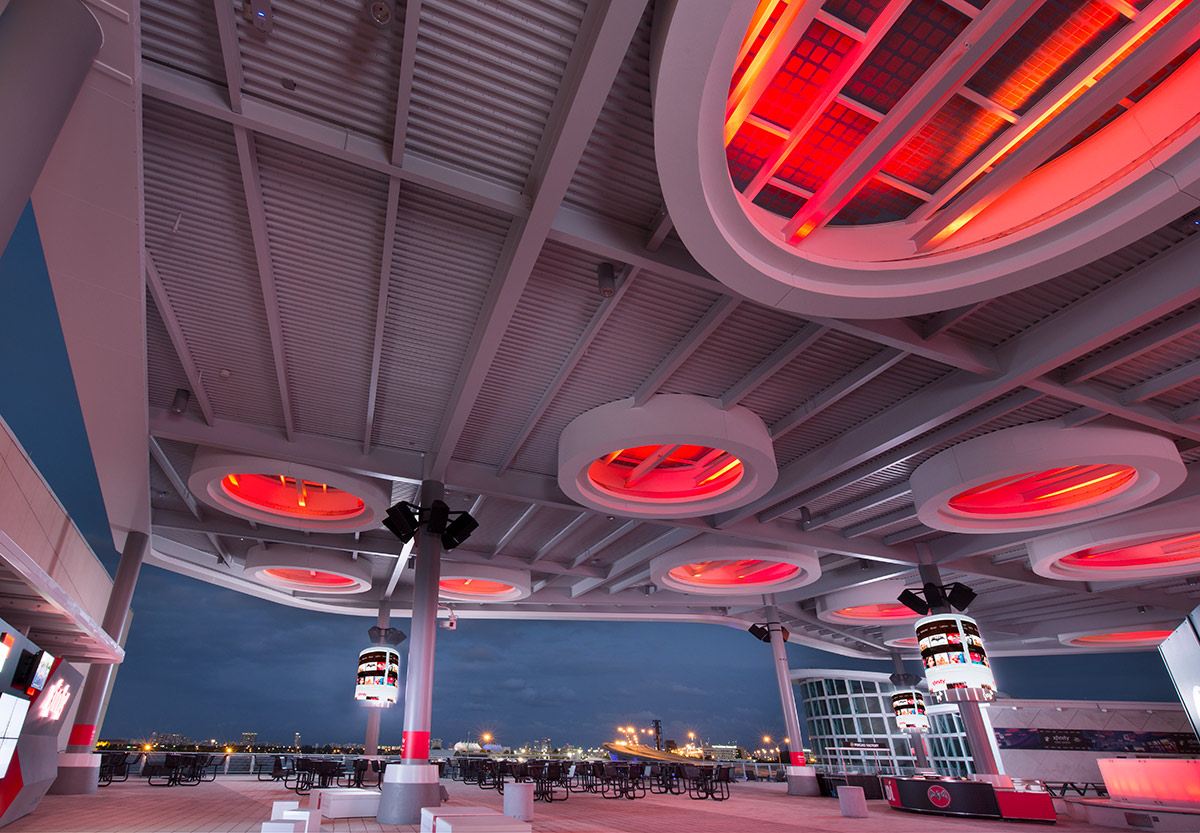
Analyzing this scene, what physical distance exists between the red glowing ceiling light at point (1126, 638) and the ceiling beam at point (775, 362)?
2841 cm

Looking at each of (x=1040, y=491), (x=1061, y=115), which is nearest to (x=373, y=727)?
(x=1040, y=491)

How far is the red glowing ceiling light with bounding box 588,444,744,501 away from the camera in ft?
47.4

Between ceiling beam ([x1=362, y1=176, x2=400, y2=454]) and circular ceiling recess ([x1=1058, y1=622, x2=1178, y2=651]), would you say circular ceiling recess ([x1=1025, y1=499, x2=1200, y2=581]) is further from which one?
ceiling beam ([x1=362, y1=176, x2=400, y2=454])

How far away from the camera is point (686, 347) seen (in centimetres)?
1002

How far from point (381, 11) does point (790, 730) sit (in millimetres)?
24455

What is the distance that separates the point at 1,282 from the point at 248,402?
451 cm

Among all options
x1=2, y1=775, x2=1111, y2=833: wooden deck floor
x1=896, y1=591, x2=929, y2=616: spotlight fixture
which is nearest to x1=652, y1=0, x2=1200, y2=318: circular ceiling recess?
x1=2, y1=775, x2=1111, y2=833: wooden deck floor

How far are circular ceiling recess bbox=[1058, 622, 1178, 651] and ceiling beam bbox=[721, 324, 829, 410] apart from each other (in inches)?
1079

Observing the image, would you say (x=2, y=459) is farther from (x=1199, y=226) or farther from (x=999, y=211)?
(x=1199, y=226)

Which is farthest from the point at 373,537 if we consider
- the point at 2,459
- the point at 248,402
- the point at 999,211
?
the point at 999,211

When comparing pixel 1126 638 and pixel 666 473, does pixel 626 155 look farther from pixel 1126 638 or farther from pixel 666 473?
pixel 1126 638

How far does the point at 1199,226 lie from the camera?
8.05 m

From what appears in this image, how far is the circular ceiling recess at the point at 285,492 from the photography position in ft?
43.2

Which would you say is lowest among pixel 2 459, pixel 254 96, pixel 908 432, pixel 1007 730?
pixel 1007 730
